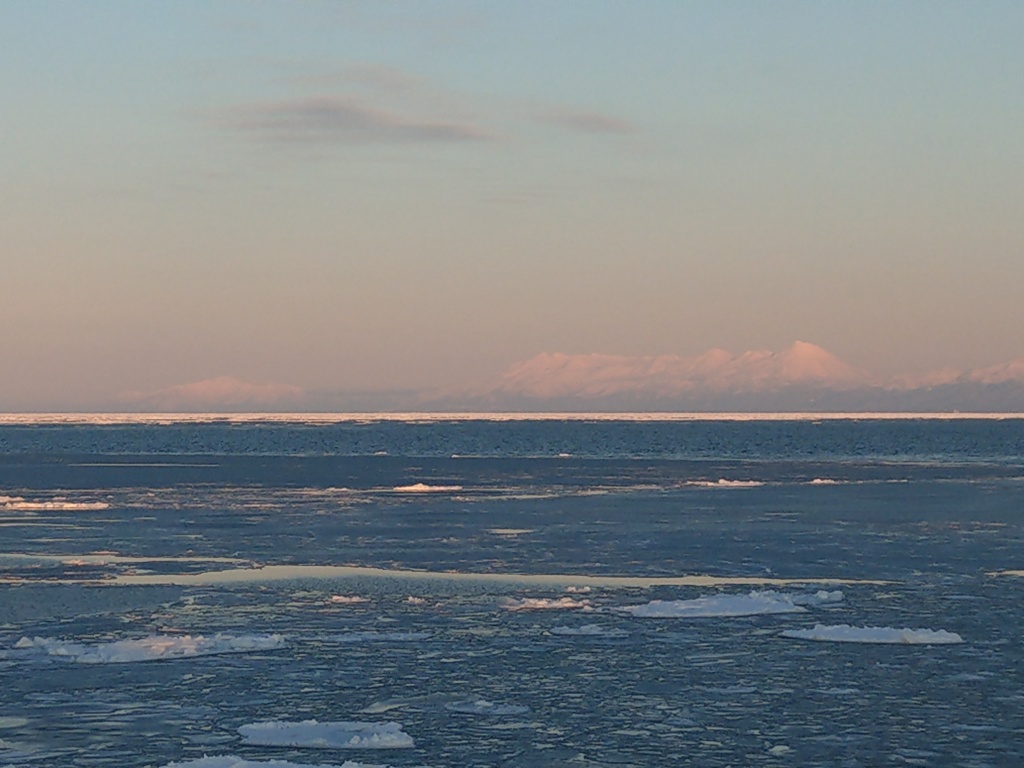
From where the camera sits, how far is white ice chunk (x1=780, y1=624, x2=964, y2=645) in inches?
666

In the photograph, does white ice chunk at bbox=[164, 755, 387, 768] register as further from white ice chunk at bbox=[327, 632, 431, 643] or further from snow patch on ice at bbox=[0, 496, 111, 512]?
snow patch on ice at bbox=[0, 496, 111, 512]

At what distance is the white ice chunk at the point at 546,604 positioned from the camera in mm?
19766

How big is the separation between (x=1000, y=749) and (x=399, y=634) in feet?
25.2

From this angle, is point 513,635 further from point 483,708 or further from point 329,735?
point 329,735

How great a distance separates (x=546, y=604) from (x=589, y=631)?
2281 millimetres

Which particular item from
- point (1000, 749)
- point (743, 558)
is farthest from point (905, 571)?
point (1000, 749)

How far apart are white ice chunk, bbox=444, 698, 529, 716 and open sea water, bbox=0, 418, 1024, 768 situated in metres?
0.04

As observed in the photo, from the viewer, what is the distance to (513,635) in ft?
57.6

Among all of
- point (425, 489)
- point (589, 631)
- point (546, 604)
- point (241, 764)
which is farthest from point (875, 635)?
point (425, 489)

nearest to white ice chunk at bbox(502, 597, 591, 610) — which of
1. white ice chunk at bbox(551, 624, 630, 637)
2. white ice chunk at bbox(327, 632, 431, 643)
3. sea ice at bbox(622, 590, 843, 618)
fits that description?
sea ice at bbox(622, 590, 843, 618)

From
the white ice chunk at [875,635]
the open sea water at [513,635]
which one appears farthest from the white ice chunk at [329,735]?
the white ice chunk at [875,635]

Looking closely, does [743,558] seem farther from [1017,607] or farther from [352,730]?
[352,730]

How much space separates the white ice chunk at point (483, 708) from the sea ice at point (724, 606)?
5701 mm

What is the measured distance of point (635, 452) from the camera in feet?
293
